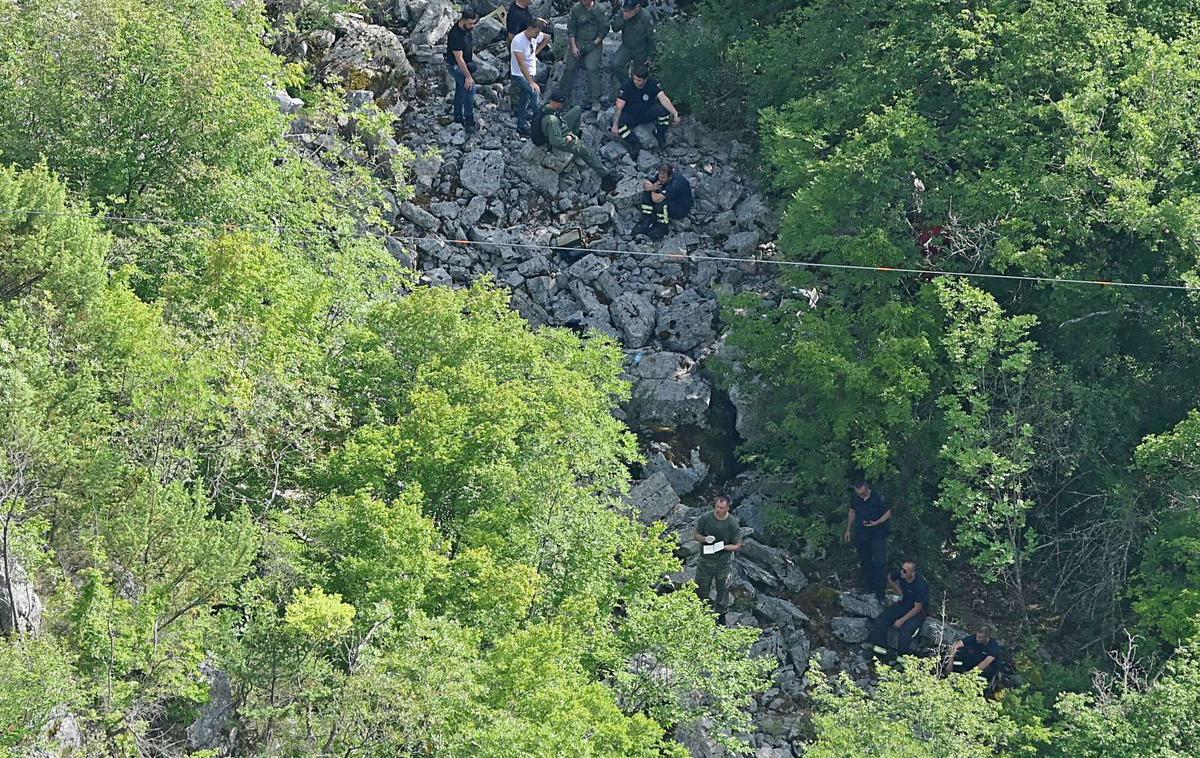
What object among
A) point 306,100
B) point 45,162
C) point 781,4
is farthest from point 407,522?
point 781,4

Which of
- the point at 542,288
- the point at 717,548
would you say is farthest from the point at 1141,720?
the point at 542,288

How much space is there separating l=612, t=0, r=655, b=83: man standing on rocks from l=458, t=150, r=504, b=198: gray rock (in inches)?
89.5

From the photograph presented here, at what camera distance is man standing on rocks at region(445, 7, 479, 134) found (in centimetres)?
2584

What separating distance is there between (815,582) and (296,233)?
7.48 metres

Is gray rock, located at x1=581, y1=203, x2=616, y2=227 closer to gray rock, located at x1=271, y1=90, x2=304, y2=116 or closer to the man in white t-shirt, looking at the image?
the man in white t-shirt

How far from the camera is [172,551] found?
1548cm

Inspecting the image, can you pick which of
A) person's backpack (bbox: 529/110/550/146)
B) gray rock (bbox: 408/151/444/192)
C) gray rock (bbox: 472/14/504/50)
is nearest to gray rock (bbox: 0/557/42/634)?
gray rock (bbox: 408/151/444/192)

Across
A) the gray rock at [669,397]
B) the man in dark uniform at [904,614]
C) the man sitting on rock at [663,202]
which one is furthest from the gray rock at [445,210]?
the man in dark uniform at [904,614]

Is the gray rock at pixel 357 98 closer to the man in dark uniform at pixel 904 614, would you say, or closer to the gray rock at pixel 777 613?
the gray rock at pixel 777 613

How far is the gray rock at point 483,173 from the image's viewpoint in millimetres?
25219

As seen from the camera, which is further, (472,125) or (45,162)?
(472,125)

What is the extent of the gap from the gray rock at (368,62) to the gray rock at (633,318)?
5.33 m

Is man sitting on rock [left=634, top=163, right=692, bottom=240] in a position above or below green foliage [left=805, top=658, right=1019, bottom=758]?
above

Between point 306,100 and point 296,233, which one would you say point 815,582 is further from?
point 306,100
